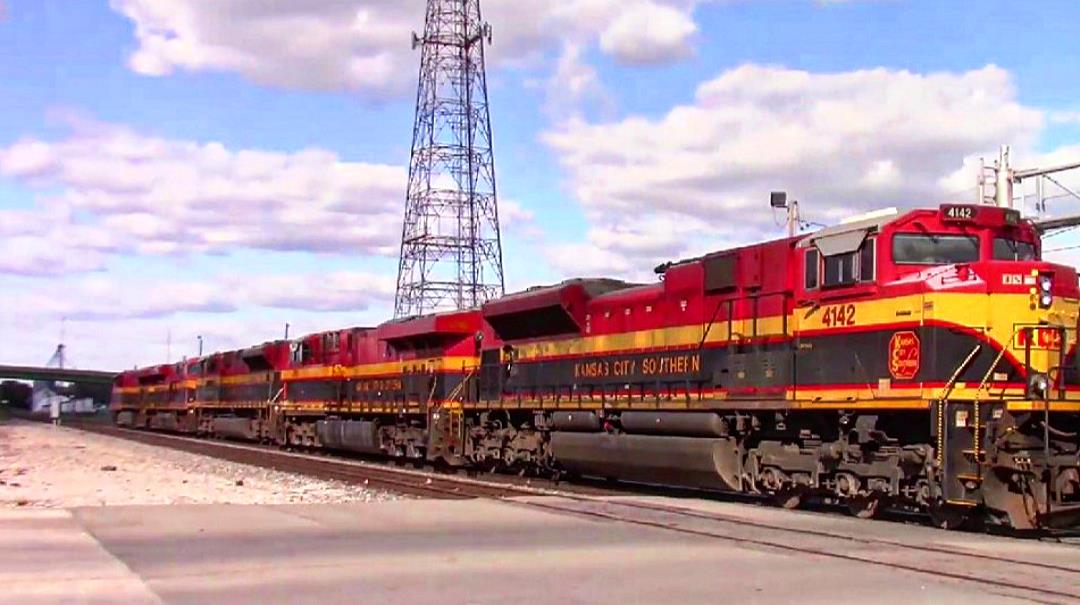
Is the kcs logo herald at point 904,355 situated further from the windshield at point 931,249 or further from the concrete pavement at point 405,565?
the concrete pavement at point 405,565

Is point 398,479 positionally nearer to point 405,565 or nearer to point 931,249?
point 931,249

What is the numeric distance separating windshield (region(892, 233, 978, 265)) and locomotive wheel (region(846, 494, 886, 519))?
3165mm

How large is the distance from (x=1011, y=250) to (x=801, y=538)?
517cm

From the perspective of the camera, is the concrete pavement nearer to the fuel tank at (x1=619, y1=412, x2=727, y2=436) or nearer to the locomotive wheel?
the locomotive wheel

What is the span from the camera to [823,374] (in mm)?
15531

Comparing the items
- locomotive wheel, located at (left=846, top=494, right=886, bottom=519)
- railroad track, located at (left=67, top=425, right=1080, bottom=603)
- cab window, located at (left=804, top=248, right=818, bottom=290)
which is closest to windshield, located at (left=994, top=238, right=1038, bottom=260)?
cab window, located at (left=804, top=248, right=818, bottom=290)

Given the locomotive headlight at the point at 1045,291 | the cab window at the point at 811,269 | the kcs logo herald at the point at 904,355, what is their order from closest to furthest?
the locomotive headlight at the point at 1045,291 < the kcs logo herald at the point at 904,355 < the cab window at the point at 811,269

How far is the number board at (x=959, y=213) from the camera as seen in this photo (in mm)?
14680

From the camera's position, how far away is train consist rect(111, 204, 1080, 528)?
A: 13469 mm

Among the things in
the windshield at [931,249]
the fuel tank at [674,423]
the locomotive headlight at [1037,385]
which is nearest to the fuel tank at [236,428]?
the fuel tank at [674,423]

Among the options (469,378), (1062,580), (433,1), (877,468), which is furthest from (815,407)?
(433,1)

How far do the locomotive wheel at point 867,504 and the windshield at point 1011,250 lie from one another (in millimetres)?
3541

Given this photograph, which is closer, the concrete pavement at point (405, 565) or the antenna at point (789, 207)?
the concrete pavement at point (405, 565)

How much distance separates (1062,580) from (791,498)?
6729mm
